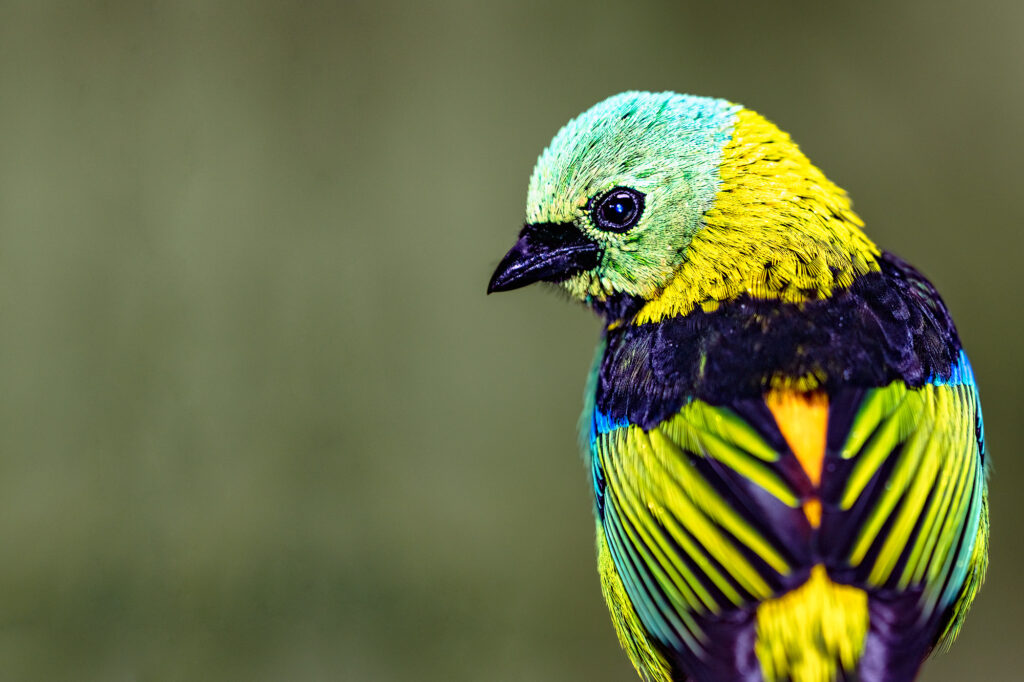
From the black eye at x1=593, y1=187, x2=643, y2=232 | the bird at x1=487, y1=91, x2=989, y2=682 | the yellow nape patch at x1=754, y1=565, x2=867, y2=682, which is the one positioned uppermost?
the black eye at x1=593, y1=187, x2=643, y2=232

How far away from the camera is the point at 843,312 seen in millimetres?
2613

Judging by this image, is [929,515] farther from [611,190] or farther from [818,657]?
[611,190]

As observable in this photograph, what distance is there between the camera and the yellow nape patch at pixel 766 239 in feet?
8.95

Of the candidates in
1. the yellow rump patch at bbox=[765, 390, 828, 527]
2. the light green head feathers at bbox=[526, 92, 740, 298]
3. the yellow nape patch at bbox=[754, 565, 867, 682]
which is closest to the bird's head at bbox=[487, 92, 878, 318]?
the light green head feathers at bbox=[526, 92, 740, 298]

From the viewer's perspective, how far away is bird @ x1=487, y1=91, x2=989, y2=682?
2133 millimetres

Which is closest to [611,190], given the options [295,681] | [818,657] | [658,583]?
[658,583]

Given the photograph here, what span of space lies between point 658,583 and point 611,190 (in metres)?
1.13

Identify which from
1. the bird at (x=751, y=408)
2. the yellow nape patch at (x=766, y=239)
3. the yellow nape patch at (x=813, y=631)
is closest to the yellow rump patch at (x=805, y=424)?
the bird at (x=751, y=408)

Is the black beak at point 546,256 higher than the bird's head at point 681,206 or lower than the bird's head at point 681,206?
lower

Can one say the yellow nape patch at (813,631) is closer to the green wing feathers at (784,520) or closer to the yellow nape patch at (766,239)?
the green wing feathers at (784,520)

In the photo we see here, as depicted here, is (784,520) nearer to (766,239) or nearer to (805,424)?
(805,424)

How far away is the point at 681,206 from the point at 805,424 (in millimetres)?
801

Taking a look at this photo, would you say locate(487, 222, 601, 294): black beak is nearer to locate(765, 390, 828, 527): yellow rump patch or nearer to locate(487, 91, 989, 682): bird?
locate(487, 91, 989, 682): bird

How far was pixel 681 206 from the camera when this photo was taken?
2867 millimetres
